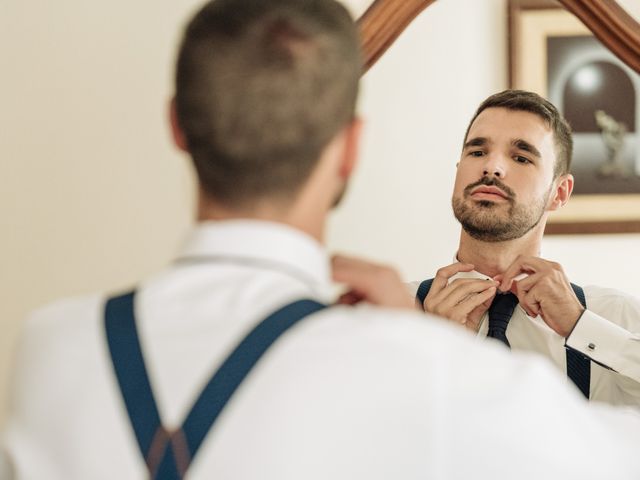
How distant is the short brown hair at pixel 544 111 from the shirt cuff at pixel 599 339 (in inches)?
9.8

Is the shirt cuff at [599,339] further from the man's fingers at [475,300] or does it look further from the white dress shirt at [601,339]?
the man's fingers at [475,300]

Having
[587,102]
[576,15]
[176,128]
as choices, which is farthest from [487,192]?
[176,128]

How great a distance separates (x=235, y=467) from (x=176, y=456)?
5 centimetres

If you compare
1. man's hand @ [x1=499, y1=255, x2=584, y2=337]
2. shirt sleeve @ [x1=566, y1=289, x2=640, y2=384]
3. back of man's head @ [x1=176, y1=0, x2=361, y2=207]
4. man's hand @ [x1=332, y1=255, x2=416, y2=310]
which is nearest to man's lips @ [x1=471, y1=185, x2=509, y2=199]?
man's hand @ [x1=499, y1=255, x2=584, y2=337]

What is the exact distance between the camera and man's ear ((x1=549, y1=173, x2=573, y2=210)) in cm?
134

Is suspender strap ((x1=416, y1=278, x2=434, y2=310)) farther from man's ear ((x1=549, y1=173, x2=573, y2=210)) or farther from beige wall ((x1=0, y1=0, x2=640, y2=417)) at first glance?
beige wall ((x1=0, y1=0, x2=640, y2=417))

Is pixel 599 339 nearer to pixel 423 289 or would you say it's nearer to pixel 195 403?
pixel 423 289

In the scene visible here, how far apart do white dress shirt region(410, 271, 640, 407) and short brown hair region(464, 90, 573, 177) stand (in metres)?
0.21

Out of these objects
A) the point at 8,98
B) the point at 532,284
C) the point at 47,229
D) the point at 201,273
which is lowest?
the point at 532,284

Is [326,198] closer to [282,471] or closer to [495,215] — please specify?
[282,471]

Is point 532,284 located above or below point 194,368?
below

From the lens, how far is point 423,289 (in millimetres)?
1345

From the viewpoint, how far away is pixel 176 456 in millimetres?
598

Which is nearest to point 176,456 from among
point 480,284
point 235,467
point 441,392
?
point 235,467
